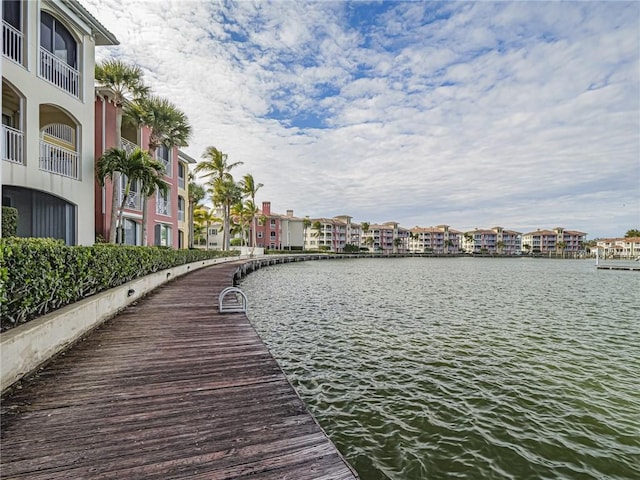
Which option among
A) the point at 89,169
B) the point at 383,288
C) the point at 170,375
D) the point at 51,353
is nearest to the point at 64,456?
the point at 170,375

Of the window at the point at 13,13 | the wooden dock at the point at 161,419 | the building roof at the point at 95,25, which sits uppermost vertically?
the building roof at the point at 95,25

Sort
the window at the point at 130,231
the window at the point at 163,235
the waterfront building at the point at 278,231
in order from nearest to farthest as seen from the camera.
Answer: the window at the point at 130,231 < the window at the point at 163,235 < the waterfront building at the point at 278,231

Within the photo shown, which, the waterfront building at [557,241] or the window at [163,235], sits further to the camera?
the waterfront building at [557,241]

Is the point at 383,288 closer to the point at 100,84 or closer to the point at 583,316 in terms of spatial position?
the point at 583,316

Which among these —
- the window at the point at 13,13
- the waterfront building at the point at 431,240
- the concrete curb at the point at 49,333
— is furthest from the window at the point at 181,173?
the waterfront building at the point at 431,240

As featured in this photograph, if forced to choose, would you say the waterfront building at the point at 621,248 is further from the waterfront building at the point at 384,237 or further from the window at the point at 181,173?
the window at the point at 181,173

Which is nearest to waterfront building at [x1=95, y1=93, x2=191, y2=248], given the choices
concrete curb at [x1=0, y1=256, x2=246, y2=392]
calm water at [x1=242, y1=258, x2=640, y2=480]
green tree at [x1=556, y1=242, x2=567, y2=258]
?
concrete curb at [x1=0, y1=256, x2=246, y2=392]

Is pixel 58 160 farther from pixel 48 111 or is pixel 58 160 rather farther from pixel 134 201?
pixel 134 201

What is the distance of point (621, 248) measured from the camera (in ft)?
389

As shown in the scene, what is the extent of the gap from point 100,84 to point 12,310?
15.3 metres

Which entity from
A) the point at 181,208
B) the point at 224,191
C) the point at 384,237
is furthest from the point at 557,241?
the point at 181,208

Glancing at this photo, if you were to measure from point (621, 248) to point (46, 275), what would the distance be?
540ft

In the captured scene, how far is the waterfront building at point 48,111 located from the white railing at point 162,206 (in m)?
8.55

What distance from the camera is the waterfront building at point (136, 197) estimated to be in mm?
15906
